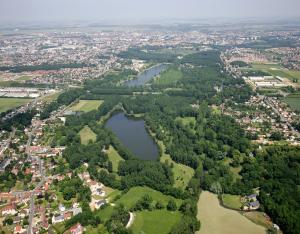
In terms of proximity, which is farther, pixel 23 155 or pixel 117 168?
pixel 23 155

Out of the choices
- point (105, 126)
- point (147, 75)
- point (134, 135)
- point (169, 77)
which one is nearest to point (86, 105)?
point (105, 126)

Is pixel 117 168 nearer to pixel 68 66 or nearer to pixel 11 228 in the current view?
pixel 11 228

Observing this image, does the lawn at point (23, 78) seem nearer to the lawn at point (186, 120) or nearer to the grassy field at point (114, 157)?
the lawn at point (186, 120)

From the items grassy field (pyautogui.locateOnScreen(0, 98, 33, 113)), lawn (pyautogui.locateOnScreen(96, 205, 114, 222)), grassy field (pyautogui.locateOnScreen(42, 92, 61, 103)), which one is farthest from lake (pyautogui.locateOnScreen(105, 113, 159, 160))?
grassy field (pyautogui.locateOnScreen(0, 98, 33, 113))

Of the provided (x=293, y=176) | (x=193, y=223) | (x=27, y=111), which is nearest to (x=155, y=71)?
(x=27, y=111)

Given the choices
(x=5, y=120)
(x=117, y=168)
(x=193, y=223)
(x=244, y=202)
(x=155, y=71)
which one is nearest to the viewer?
(x=193, y=223)

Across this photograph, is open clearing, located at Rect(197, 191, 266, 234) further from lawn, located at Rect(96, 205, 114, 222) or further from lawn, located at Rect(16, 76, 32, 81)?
lawn, located at Rect(16, 76, 32, 81)
